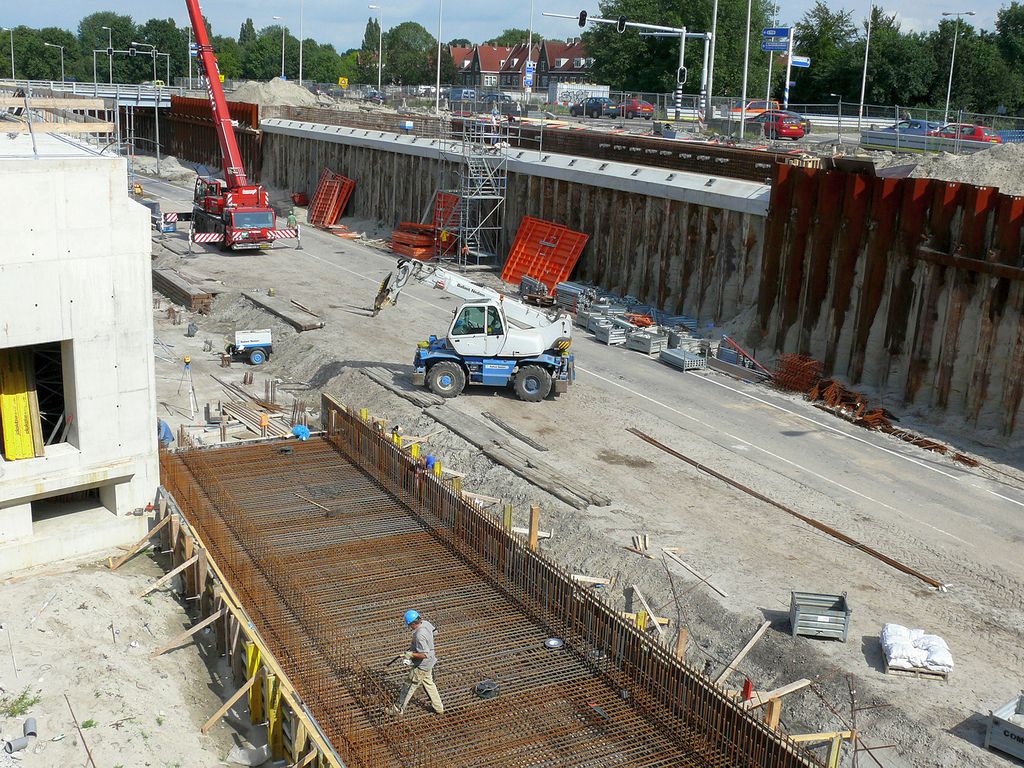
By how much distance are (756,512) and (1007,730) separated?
662cm

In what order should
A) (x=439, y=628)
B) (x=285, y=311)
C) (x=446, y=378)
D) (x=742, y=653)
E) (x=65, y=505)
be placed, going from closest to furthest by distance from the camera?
(x=439, y=628) → (x=742, y=653) → (x=65, y=505) → (x=446, y=378) → (x=285, y=311)

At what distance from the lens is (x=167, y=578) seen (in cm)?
1478

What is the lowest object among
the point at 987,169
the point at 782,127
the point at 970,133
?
the point at 987,169

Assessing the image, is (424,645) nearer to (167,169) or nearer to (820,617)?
(820,617)

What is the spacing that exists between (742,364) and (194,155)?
54.1 meters

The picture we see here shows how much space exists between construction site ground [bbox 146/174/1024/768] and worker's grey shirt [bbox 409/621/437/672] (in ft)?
14.0

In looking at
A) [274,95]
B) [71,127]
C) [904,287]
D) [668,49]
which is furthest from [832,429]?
[668,49]

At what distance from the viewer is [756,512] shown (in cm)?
1786

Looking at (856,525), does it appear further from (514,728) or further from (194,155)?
(194,155)

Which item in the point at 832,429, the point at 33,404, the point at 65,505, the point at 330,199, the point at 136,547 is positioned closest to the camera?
the point at 33,404

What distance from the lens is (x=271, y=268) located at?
1495 inches

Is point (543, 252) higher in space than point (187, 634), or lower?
higher

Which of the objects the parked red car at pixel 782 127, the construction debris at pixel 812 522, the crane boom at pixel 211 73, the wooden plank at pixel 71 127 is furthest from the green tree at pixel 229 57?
the construction debris at pixel 812 522

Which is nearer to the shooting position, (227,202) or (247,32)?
(227,202)
